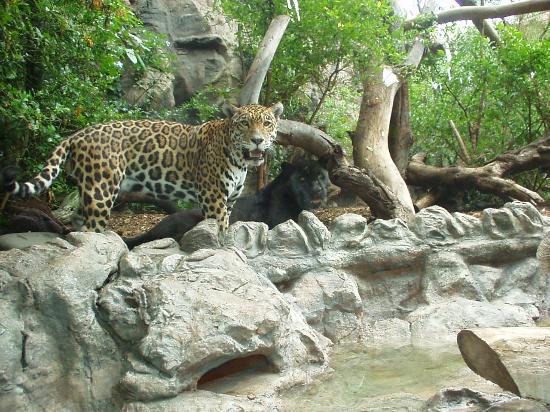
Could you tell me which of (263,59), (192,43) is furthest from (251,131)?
(192,43)

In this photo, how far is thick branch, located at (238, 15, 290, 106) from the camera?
27.8ft

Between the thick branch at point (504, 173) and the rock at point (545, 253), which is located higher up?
the thick branch at point (504, 173)

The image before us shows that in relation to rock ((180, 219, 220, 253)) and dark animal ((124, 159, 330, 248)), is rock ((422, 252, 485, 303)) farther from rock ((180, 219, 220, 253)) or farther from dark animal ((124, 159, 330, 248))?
dark animal ((124, 159, 330, 248))

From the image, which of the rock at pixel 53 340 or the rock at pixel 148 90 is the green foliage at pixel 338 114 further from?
the rock at pixel 53 340

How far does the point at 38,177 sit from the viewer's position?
6.06m

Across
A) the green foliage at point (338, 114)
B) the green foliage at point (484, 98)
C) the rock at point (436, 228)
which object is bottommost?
the rock at point (436, 228)

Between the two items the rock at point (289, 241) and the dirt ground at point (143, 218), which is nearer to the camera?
the rock at point (289, 241)

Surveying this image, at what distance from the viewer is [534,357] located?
3.57 m

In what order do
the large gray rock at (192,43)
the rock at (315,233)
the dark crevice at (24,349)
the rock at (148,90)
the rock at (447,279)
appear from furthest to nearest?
the large gray rock at (192,43)
the rock at (148,90)
the rock at (447,279)
the rock at (315,233)
the dark crevice at (24,349)

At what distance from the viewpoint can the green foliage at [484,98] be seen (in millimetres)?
10008

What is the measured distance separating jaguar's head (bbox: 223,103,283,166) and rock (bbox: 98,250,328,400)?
300cm

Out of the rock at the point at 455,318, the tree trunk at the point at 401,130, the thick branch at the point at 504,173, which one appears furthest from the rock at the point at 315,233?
the tree trunk at the point at 401,130

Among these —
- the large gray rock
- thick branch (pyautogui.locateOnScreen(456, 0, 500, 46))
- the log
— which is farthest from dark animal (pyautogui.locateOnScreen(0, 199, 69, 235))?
thick branch (pyautogui.locateOnScreen(456, 0, 500, 46))

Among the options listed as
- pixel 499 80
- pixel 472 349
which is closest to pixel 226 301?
pixel 472 349
